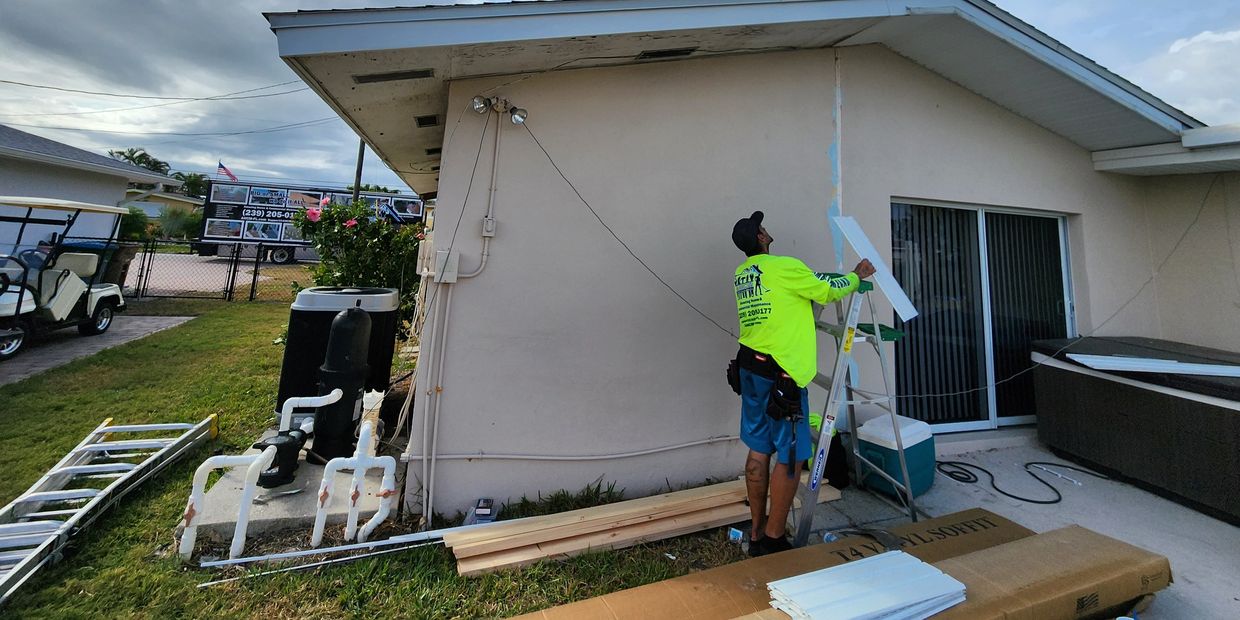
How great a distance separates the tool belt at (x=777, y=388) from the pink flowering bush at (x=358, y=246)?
3.31 metres

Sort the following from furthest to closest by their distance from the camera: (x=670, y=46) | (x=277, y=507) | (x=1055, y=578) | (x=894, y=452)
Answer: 1. (x=894, y=452)
2. (x=670, y=46)
3. (x=277, y=507)
4. (x=1055, y=578)

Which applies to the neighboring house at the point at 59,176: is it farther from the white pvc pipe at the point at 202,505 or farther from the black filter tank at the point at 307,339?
the white pvc pipe at the point at 202,505

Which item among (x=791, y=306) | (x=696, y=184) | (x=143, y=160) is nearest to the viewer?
(x=791, y=306)

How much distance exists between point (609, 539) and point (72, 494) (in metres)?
2.72

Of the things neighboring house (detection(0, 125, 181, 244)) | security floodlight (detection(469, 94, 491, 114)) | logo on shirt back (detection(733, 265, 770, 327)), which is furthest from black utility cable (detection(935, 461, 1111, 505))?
neighboring house (detection(0, 125, 181, 244))

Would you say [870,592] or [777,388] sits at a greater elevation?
[777,388]

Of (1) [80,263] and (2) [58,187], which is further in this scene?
(2) [58,187]

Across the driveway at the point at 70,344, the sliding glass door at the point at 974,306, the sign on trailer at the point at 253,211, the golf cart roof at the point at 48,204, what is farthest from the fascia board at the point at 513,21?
the sign on trailer at the point at 253,211

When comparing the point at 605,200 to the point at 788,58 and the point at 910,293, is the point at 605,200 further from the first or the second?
the point at 910,293

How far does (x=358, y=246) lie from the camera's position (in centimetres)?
418

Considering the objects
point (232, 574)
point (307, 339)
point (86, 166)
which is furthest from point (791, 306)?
point (86, 166)

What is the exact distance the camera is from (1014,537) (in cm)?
217

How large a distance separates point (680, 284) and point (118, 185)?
15204 millimetres

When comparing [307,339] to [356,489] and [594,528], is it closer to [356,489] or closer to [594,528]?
[356,489]
